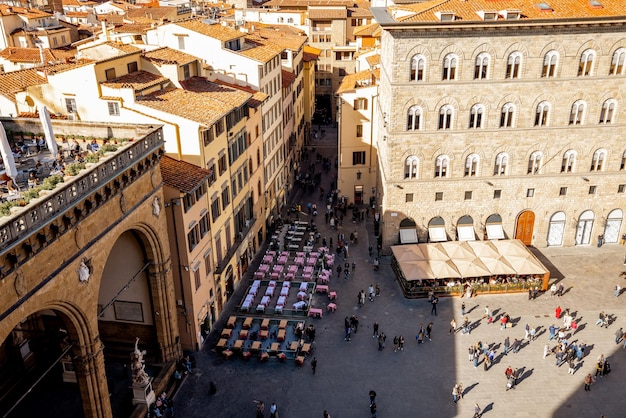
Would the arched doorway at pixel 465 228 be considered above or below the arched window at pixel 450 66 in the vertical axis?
below

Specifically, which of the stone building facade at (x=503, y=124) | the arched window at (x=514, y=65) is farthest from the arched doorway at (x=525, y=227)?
the arched window at (x=514, y=65)

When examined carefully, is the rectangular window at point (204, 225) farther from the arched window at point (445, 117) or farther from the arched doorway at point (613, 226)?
the arched doorway at point (613, 226)

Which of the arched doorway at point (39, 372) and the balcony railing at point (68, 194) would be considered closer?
the balcony railing at point (68, 194)

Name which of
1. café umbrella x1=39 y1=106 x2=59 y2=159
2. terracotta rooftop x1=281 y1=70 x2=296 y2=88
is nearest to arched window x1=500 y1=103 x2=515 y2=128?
terracotta rooftop x1=281 y1=70 x2=296 y2=88

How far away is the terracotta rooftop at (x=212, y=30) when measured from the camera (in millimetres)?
49031

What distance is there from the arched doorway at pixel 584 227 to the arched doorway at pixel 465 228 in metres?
9.36

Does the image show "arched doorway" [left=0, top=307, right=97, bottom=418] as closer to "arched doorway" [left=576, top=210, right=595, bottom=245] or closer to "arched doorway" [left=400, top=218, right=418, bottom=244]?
"arched doorway" [left=400, top=218, right=418, bottom=244]

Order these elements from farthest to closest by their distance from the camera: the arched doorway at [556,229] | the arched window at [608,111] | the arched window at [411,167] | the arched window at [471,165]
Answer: the arched doorway at [556,229] → the arched window at [471,165] → the arched window at [411,167] → the arched window at [608,111]

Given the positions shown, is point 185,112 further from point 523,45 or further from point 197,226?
point 523,45

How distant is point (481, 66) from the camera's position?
144ft

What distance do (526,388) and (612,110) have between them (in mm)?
24313

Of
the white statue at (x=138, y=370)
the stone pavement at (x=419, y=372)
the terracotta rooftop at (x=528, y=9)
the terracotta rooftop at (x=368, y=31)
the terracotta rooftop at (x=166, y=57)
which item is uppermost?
the terracotta rooftop at (x=528, y=9)

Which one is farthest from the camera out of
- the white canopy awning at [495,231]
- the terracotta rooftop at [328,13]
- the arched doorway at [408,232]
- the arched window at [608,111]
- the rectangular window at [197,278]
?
the terracotta rooftop at [328,13]

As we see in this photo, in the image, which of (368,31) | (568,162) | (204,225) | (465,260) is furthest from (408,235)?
(368,31)
